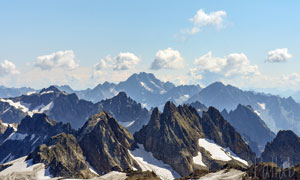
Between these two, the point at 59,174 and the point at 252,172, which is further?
the point at 59,174

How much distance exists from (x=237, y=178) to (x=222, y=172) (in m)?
13.8

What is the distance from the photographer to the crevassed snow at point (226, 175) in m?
128

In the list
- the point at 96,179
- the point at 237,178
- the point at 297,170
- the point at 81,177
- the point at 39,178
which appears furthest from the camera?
the point at 39,178

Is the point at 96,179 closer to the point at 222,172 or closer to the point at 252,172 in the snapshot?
the point at 222,172

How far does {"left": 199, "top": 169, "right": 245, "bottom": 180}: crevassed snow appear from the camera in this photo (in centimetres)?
12821

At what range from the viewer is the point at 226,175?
13312 cm

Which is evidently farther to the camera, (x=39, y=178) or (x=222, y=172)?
(x=39, y=178)

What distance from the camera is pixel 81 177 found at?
17238 centimetres

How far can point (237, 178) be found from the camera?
126 metres

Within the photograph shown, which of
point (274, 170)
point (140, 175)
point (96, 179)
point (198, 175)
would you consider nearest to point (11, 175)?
point (96, 179)

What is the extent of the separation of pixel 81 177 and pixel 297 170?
343 ft

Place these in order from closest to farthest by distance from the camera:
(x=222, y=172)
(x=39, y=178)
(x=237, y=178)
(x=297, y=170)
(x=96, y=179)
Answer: (x=297, y=170) < (x=237, y=178) < (x=222, y=172) < (x=96, y=179) < (x=39, y=178)

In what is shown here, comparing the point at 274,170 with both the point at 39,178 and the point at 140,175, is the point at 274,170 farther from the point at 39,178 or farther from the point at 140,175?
the point at 39,178

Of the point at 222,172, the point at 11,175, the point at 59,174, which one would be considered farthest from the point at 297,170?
the point at 11,175
